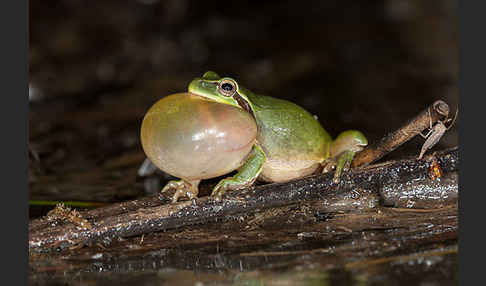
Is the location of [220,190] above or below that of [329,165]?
below

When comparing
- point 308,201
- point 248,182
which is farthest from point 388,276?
point 248,182

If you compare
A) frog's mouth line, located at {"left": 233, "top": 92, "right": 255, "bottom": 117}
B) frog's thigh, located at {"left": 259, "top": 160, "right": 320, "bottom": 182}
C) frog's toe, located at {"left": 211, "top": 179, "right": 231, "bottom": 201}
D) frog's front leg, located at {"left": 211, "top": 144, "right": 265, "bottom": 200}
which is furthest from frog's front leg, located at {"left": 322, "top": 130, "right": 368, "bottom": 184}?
frog's toe, located at {"left": 211, "top": 179, "right": 231, "bottom": 201}

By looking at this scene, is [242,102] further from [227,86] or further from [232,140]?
[232,140]

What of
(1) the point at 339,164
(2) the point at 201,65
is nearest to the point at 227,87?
(1) the point at 339,164

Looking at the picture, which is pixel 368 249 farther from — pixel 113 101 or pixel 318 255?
pixel 113 101

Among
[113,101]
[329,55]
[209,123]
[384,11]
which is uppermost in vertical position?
[384,11]
